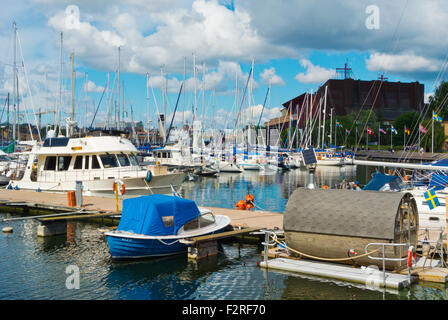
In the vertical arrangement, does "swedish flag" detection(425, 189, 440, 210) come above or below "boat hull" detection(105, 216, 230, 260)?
above

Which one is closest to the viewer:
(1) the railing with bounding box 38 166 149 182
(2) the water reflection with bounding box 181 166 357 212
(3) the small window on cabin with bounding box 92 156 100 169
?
(1) the railing with bounding box 38 166 149 182

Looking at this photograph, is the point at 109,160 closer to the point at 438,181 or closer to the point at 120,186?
the point at 120,186

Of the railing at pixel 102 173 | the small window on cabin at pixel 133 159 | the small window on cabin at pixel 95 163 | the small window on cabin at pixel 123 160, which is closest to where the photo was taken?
the railing at pixel 102 173

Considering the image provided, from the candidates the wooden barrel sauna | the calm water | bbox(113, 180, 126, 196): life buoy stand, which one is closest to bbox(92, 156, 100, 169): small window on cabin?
bbox(113, 180, 126, 196): life buoy stand

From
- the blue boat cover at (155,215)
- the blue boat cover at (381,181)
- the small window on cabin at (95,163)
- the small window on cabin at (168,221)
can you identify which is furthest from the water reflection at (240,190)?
the small window on cabin at (168,221)

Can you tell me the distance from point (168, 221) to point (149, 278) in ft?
8.79

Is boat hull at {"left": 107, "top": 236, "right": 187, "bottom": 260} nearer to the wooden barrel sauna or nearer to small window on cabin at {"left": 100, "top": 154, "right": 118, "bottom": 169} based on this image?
the wooden barrel sauna

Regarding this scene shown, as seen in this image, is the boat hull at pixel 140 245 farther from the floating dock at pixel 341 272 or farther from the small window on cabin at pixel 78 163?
the small window on cabin at pixel 78 163

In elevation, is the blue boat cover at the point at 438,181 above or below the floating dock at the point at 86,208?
above

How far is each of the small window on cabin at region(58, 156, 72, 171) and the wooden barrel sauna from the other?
21150 mm

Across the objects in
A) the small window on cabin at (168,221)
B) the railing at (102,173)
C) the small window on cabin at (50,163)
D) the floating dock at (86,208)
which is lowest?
the floating dock at (86,208)

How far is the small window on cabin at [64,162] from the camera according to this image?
34.1 meters

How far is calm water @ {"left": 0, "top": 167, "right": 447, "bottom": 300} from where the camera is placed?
51.2 ft
